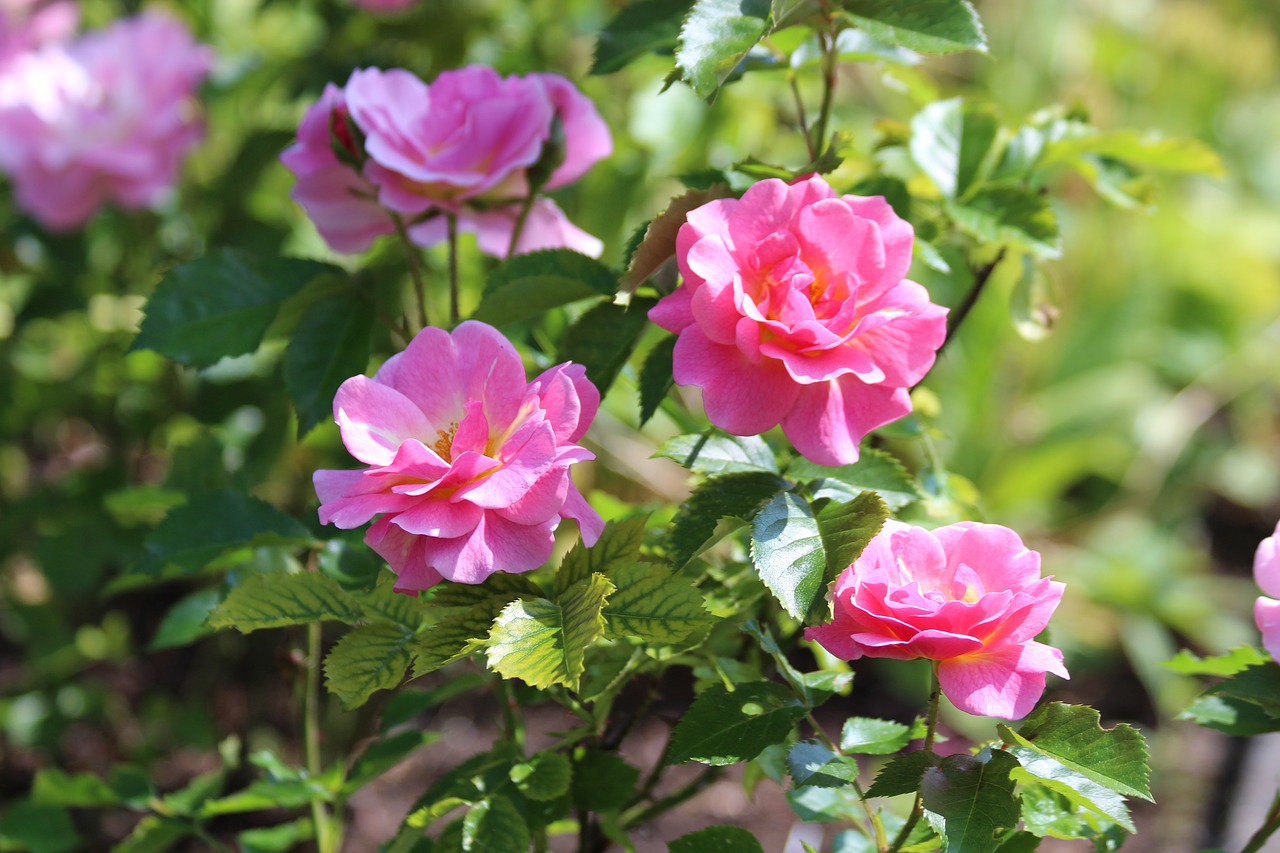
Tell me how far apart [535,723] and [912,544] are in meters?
1.15

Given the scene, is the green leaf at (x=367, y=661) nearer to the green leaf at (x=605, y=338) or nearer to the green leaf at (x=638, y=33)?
the green leaf at (x=605, y=338)

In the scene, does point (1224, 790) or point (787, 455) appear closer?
point (787, 455)

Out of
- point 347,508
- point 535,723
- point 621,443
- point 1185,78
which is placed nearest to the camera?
point 347,508

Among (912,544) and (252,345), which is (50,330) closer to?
(252,345)

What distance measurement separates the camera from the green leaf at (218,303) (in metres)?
0.65

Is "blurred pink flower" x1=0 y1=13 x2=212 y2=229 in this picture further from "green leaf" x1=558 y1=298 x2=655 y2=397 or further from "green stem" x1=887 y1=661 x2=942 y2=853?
"green stem" x1=887 y1=661 x2=942 y2=853

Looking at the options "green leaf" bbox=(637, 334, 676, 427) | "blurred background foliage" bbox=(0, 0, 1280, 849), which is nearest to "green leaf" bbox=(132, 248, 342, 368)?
"blurred background foliage" bbox=(0, 0, 1280, 849)

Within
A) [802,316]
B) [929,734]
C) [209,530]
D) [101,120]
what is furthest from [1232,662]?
[101,120]

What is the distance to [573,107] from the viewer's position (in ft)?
2.09

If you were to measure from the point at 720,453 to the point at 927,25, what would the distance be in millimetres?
224

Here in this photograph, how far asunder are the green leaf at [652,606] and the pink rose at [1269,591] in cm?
25

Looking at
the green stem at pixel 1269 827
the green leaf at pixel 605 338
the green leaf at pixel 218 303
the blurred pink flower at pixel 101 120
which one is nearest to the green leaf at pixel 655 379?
the green leaf at pixel 605 338

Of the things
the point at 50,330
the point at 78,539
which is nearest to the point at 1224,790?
the point at 78,539

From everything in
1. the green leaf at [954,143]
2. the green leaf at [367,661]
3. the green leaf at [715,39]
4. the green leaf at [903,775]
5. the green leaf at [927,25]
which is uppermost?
the green leaf at [715,39]
